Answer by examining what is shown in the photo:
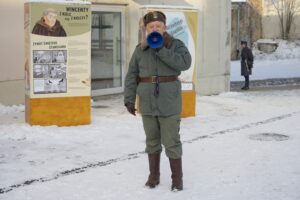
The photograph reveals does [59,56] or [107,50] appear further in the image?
[107,50]

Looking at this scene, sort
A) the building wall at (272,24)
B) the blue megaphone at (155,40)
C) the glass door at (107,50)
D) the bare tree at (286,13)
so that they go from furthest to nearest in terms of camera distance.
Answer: the building wall at (272,24) → the bare tree at (286,13) → the glass door at (107,50) → the blue megaphone at (155,40)

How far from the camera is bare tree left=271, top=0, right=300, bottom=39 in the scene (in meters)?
33.5

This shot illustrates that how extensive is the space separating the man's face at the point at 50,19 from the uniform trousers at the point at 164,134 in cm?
401

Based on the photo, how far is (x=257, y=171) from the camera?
677 cm

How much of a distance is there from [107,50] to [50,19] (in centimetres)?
500

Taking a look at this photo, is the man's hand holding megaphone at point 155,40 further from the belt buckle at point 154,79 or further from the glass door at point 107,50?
the glass door at point 107,50

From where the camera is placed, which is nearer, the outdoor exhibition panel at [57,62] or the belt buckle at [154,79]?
the belt buckle at [154,79]

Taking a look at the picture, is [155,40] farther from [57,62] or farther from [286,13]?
[286,13]

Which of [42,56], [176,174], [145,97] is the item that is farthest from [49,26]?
[176,174]

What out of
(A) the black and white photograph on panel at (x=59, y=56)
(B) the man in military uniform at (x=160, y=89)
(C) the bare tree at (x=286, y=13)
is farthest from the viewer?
(C) the bare tree at (x=286, y=13)

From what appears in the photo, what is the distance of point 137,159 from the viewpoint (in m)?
7.35

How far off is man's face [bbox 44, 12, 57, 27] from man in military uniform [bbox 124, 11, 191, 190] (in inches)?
147

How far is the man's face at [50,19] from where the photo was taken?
30.5ft

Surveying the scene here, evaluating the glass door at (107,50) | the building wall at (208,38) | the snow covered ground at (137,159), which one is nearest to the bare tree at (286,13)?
the building wall at (208,38)
